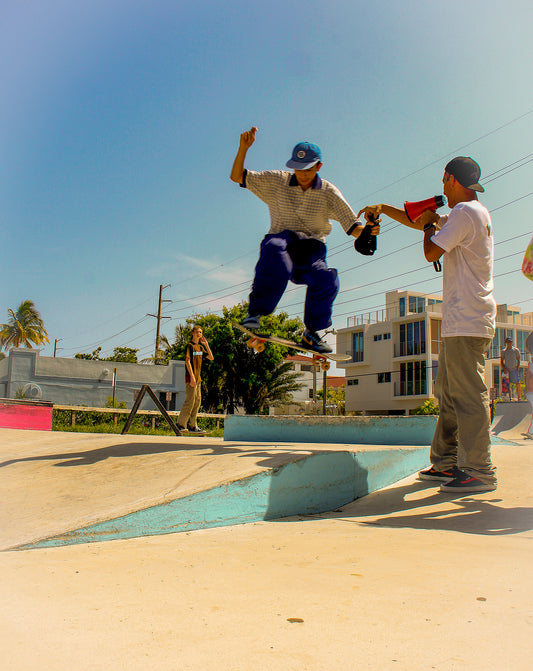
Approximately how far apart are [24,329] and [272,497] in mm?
46380

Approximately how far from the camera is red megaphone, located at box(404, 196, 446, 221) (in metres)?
3.85

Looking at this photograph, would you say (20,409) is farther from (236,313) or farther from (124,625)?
(236,313)

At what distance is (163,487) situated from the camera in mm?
2891

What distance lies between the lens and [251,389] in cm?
3459

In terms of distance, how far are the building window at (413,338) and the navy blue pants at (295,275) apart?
150ft

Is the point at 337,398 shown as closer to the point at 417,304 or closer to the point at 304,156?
the point at 417,304

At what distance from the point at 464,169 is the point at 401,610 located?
3.09m

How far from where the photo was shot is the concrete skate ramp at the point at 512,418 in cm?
1005

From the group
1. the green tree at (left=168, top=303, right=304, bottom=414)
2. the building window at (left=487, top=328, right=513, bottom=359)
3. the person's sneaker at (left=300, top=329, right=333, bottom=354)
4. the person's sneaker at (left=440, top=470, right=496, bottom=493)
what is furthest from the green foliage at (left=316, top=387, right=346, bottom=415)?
the person's sneaker at (left=440, top=470, right=496, bottom=493)

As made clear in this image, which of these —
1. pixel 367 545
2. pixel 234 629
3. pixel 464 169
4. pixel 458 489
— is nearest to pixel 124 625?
pixel 234 629

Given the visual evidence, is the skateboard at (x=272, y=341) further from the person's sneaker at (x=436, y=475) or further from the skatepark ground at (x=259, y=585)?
the skatepark ground at (x=259, y=585)

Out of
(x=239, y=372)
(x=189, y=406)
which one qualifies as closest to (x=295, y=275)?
(x=189, y=406)

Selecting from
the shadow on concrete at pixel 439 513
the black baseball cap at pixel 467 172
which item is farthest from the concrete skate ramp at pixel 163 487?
the black baseball cap at pixel 467 172

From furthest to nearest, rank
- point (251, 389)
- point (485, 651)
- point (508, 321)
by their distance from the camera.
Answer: point (508, 321) → point (251, 389) → point (485, 651)
